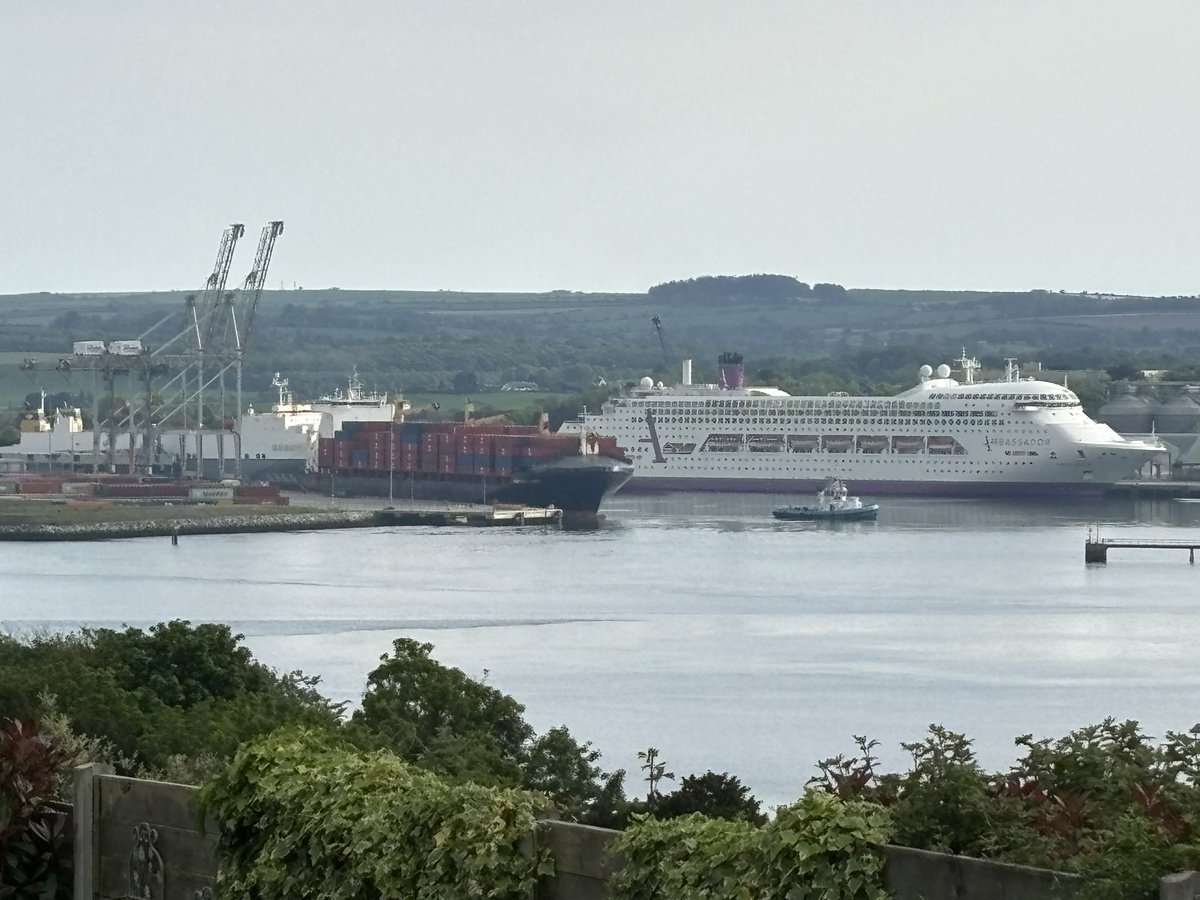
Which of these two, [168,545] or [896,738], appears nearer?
[896,738]

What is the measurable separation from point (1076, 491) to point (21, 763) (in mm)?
57404

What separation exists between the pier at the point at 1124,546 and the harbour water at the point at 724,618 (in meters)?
0.24

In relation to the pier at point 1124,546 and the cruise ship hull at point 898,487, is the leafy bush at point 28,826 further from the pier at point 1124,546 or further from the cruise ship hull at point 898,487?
the cruise ship hull at point 898,487

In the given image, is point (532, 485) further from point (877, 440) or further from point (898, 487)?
point (877, 440)

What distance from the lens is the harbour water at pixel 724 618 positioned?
1878 cm

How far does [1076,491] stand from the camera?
201ft

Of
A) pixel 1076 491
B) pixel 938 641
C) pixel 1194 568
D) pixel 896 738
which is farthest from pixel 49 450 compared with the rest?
pixel 896 738

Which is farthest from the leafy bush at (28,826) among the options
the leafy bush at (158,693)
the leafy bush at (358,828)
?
the leafy bush at (158,693)

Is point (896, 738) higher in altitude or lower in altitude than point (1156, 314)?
lower

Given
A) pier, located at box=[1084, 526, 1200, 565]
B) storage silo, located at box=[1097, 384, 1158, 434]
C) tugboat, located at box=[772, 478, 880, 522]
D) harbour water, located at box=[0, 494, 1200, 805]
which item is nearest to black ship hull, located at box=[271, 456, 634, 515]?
tugboat, located at box=[772, 478, 880, 522]

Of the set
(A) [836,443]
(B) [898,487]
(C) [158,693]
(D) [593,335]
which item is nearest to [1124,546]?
(C) [158,693]

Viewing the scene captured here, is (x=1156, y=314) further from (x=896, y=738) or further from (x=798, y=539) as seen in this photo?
(x=896, y=738)

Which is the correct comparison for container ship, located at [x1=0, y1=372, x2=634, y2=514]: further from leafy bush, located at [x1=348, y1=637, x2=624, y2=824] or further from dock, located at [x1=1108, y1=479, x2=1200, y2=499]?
leafy bush, located at [x1=348, y1=637, x2=624, y2=824]

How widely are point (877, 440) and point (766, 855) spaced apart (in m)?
62.8
